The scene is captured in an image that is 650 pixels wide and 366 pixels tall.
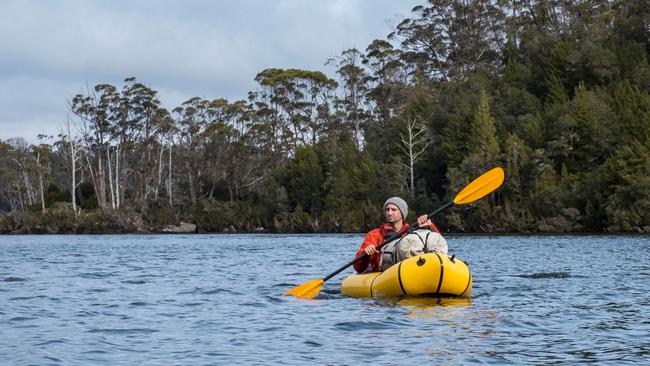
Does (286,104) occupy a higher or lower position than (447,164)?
higher

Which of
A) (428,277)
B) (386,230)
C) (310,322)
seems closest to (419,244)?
(428,277)

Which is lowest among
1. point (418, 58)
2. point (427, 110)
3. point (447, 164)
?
point (447, 164)

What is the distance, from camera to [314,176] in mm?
68188

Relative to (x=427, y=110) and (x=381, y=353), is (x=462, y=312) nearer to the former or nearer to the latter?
(x=381, y=353)

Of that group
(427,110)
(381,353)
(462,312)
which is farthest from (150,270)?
(427,110)

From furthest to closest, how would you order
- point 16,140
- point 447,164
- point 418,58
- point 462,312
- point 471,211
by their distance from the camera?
1. point 16,140
2. point 418,58
3. point 447,164
4. point 471,211
5. point 462,312

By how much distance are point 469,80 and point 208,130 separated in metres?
24.1

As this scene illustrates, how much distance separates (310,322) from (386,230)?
3.20 meters

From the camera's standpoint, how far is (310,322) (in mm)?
9977

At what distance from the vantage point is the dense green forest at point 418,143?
52.1m

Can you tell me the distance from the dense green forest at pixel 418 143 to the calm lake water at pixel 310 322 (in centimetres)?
3329

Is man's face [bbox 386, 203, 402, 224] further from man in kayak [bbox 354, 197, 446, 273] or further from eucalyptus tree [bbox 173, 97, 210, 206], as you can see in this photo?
eucalyptus tree [bbox 173, 97, 210, 206]

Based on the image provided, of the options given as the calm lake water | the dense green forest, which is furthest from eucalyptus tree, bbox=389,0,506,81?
the calm lake water

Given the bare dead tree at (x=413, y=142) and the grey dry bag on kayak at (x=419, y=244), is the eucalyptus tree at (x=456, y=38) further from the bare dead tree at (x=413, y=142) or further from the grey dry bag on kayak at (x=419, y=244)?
the grey dry bag on kayak at (x=419, y=244)
